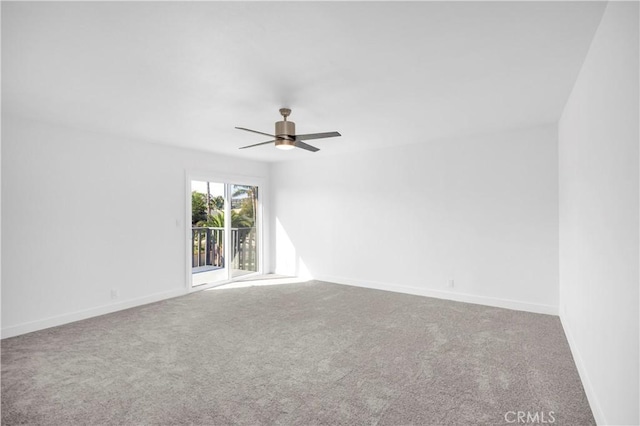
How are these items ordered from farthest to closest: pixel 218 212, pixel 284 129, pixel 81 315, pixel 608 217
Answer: pixel 218 212, pixel 81 315, pixel 284 129, pixel 608 217

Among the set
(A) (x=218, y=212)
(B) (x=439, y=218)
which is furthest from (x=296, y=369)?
(A) (x=218, y=212)

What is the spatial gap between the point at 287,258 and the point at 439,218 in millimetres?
3248

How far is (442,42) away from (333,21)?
2.42 ft

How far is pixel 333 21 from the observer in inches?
74.0

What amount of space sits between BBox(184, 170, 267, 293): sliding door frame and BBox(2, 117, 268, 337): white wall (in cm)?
8

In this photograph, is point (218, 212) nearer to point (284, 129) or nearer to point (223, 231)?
point (223, 231)

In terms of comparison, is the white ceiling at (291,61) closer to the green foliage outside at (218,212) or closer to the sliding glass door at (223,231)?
the green foliage outside at (218,212)

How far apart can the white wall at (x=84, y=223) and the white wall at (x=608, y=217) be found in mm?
5123

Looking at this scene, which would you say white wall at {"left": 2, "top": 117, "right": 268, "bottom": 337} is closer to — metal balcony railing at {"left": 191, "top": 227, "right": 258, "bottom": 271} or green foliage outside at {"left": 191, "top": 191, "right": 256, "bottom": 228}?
green foliage outside at {"left": 191, "top": 191, "right": 256, "bottom": 228}

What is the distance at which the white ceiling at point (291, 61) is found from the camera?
181cm

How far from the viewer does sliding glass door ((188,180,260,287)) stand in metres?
6.12

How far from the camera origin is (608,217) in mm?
1852

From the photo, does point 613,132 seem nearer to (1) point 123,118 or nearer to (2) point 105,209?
(1) point 123,118

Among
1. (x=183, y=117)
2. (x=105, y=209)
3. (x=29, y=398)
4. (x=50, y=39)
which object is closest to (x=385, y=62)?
(x=50, y=39)
